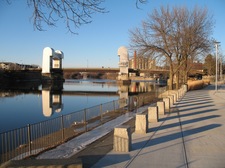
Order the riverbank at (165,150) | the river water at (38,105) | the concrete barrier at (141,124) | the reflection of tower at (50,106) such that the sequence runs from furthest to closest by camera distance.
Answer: the reflection of tower at (50,106), the river water at (38,105), the concrete barrier at (141,124), the riverbank at (165,150)

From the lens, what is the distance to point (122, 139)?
8.92 meters

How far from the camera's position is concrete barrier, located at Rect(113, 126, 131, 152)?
889 centimetres

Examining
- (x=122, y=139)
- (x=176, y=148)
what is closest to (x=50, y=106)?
(x=122, y=139)

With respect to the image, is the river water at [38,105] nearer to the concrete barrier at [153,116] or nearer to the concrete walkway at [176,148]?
the concrete barrier at [153,116]

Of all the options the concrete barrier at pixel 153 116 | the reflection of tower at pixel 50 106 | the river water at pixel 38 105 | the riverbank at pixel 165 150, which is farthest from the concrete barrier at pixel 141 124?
the reflection of tower at pixel 50 106

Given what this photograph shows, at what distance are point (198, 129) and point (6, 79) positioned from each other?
4147 inches

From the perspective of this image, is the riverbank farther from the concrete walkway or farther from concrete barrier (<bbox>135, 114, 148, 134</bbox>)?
concrete barrier (<bbox>135, 114, 148, 134</bbox>)

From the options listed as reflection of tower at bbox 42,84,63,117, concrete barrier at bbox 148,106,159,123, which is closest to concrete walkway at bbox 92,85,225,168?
concrete barrier at bbox 148,106,159,123

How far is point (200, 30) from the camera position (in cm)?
4081

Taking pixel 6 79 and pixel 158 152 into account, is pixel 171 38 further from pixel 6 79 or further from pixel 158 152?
pixel 6 79

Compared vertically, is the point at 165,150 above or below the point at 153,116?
below

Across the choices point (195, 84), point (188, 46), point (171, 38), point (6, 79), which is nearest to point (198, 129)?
point (171, 38)

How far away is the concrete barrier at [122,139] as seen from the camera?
29.2 feet

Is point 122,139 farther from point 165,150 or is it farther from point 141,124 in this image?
point 141,124
